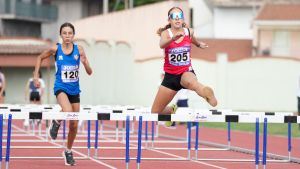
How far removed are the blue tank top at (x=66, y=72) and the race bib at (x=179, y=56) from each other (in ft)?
5.80

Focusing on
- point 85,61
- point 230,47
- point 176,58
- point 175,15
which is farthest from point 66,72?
point 230,47

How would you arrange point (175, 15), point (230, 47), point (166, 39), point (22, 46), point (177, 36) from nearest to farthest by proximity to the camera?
point (177, 36) → point (166, 39) → point (175, 15) → point (22, 46) → point (230, 47)

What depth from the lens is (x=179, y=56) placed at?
1422cm

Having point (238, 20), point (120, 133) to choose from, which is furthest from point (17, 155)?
point (238, 20)

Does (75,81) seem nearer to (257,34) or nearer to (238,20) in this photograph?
(257,34)

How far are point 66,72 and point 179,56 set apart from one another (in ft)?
6.55

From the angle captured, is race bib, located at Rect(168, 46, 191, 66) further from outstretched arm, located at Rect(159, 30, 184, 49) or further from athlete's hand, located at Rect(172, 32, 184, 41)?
athlete's hand, located at Rect(172, 32, 184, 41)

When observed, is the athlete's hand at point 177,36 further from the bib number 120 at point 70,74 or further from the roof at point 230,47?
the roof at point 230,47

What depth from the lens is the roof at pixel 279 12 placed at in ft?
188

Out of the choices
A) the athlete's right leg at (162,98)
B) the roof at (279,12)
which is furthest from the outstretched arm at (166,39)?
the roof at (279,12)

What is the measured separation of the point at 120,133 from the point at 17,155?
9285 mm

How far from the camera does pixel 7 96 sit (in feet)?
181

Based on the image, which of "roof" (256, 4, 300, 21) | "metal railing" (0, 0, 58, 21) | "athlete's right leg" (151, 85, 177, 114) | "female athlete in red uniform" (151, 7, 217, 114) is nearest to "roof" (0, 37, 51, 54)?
"metal railing" (0, 0, 58, 21)

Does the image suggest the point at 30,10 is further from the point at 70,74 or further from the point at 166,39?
the point at 166,39
